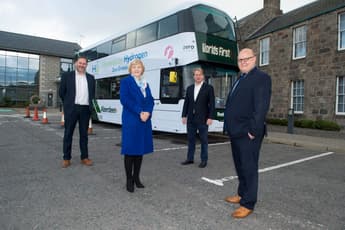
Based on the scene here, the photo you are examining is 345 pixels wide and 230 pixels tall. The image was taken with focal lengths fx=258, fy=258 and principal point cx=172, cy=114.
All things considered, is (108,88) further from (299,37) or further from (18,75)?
(18,75)

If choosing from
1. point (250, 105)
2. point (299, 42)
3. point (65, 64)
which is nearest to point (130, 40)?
point (250, 105)

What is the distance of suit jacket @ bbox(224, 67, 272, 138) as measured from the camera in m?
2.66

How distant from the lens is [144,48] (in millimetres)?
9719

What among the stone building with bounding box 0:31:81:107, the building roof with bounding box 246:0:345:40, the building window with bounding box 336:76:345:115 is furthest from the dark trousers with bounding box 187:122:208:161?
the stone building with bounding box 0:31:81:107

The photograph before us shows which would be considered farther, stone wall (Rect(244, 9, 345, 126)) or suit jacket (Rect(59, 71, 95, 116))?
stone wall (Rect(244, 9, 345, 126))

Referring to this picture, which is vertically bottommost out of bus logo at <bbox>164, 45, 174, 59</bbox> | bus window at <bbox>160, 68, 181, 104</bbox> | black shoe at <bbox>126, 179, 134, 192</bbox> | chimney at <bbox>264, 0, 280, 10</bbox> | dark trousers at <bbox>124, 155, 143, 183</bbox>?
black shoe at <bbox>126, 179, 134, 192</bbox>

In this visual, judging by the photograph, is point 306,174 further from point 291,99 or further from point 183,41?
point 291,99

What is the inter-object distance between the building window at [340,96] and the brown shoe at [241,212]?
12.1m

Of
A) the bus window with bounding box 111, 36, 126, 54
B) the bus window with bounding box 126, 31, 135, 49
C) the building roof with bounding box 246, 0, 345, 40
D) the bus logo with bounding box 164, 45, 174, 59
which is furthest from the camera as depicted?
the building roof with bounding box 246, 0, 345, 40

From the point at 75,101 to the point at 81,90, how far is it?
0.24m

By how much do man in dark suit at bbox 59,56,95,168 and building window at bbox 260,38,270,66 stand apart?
14.7m

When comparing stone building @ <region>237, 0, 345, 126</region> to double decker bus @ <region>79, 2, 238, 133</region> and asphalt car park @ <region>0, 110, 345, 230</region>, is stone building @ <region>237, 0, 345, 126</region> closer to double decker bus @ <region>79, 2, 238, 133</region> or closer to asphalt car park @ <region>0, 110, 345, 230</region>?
double decker bus @ <region>79, 2, 238, 133</region>

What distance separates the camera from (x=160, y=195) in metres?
3.48

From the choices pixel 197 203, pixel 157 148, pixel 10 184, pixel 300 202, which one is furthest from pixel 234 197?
pixel 157 148
